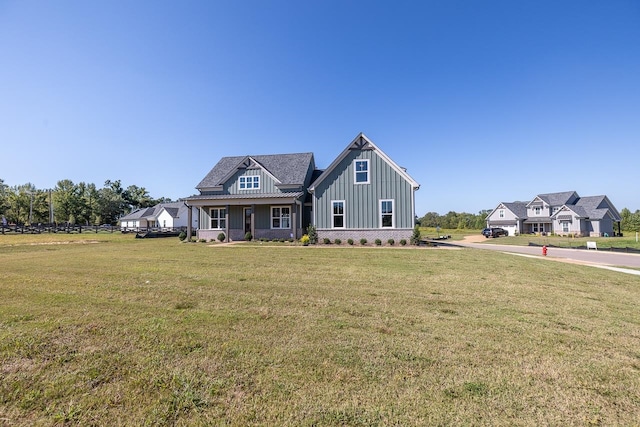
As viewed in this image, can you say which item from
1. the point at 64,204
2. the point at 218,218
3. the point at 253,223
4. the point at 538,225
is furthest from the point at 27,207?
the point at 538,225

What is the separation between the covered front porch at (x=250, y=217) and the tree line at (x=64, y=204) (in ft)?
184

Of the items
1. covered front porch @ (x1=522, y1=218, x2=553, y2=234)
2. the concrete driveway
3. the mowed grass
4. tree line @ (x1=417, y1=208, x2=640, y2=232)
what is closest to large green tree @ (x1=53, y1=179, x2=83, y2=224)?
the mowed grass

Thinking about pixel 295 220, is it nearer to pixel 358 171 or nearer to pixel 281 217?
pixel 281 217

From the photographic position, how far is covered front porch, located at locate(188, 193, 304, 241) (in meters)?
21.5

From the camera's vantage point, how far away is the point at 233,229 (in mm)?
23594

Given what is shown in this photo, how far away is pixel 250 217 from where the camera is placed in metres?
23.5

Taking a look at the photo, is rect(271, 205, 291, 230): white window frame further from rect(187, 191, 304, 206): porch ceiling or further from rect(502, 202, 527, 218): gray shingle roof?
rect(502, 202, 527, 218): gray shingle roof

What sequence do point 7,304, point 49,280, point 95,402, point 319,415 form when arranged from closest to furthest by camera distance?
point 319,415 → point 95,402 → point 7,304 → point 49,280

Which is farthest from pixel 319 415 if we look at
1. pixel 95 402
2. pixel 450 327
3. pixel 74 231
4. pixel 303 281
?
pixel 74 231

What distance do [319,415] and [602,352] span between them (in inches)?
154

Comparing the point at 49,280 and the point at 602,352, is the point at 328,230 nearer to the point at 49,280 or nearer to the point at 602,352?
the point at 49,280

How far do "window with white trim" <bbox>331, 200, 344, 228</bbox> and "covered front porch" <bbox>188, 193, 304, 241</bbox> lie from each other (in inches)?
106

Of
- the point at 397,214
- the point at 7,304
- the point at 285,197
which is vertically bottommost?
the point at 7,304

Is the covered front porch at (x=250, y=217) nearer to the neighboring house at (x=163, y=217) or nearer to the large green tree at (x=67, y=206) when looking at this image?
the neighboring house at (x=163, y=217)
